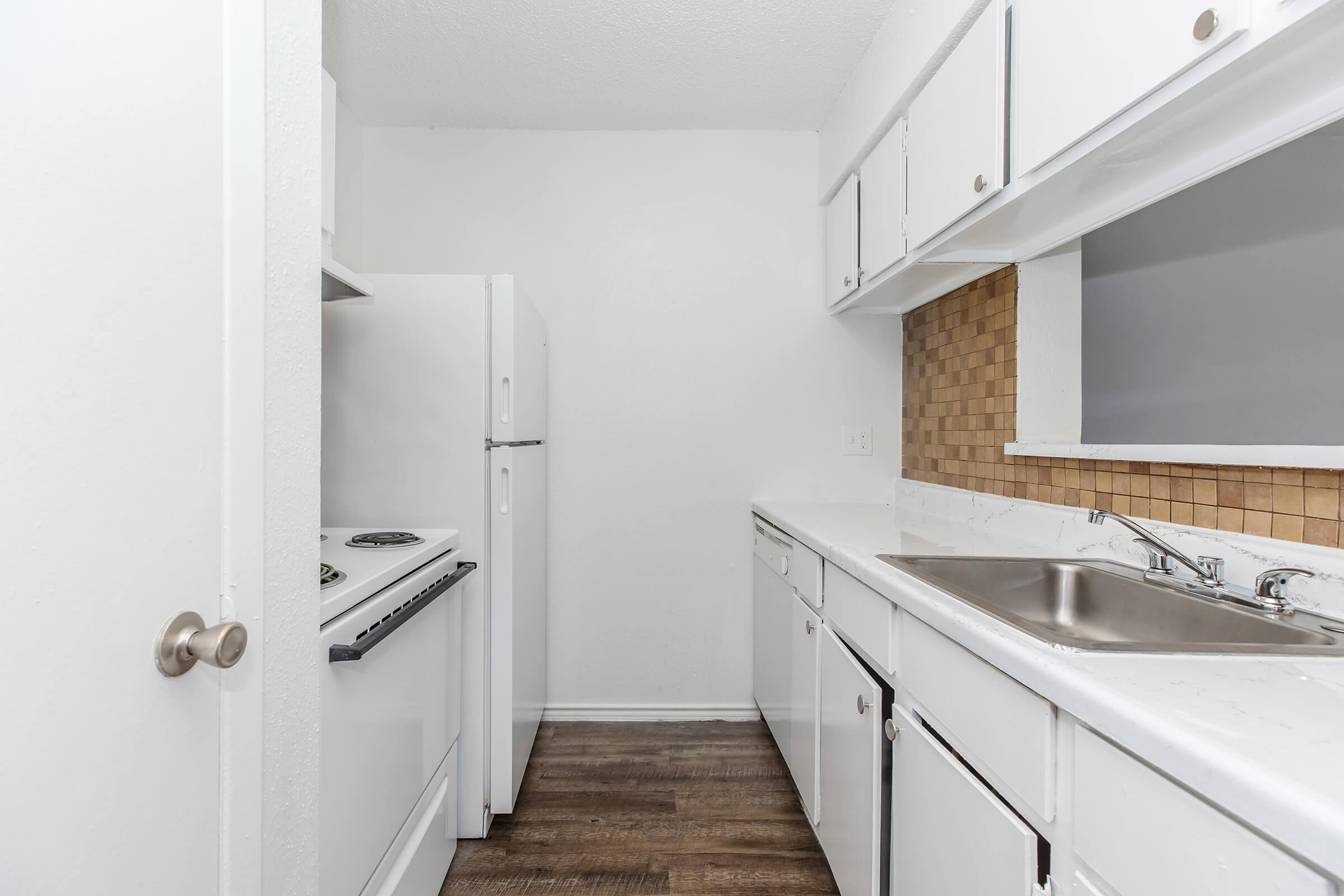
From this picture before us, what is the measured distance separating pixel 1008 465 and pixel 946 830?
1155 mm

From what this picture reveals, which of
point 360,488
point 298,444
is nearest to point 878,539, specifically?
point 298,444

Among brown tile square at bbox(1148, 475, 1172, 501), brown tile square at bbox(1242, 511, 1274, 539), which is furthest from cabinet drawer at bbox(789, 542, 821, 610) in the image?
brown tile square at bbox(1242, 511, 1274, 539)

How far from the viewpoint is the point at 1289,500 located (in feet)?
3.37

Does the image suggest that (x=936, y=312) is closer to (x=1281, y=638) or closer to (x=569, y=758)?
(x=1281, y=638)

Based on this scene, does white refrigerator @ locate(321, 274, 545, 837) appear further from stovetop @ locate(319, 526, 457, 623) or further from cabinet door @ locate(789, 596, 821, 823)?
cabinet door @ locate(789, 596, 821, 823)

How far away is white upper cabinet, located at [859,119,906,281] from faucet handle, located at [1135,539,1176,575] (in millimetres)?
1002

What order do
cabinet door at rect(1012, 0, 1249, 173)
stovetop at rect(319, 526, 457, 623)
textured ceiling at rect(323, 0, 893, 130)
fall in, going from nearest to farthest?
cabinet door at rect(1012, 0, 1249, 173) < stovetop at rect(319, 526, 457, 623) < textured ceiling at rect(323, 0, 893, 130)

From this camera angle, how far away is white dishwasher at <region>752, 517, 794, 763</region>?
1.97 m

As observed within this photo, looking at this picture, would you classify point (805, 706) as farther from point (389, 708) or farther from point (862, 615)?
point (389, 708)

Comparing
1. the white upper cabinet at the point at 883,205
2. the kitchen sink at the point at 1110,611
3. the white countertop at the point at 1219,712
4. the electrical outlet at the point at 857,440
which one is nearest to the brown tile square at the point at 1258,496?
the kitchen sink at the point at 1110,611

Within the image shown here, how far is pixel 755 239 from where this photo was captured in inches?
100

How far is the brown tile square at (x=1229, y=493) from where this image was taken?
1112mm

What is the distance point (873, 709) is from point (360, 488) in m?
1.47

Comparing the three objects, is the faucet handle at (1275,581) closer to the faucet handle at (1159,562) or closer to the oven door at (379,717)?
the faucet handle at (1159,562)
